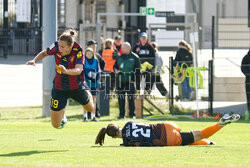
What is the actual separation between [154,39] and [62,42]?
13545 mm

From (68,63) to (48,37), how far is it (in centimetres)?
644

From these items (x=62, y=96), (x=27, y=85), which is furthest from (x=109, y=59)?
(x=62, y=96)

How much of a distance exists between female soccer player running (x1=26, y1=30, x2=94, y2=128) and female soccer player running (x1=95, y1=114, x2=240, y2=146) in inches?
50.4

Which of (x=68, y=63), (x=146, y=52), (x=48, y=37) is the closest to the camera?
(x=68, y=63)

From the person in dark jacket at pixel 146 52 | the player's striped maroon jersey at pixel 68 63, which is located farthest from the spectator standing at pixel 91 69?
the player's striped maroon jersey at pixel 68 63

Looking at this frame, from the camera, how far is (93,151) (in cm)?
888

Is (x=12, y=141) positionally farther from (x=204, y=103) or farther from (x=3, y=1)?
(x=3, y=1)

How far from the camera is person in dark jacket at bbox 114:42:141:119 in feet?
53.4

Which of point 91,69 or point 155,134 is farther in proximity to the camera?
point 91,69

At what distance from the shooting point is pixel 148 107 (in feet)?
60.2

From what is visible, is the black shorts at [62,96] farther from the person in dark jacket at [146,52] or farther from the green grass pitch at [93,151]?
the person in dark jacket at [146,52]

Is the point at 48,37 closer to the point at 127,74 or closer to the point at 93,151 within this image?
the point at 127,74

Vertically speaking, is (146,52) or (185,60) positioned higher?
(146,52)

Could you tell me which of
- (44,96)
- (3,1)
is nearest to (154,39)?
(44,96)
